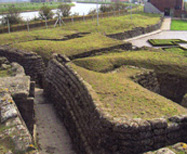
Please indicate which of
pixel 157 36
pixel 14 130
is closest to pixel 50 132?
pixel 14 130

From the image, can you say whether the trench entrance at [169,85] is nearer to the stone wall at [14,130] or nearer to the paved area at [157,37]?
the stone wall at [14,130]

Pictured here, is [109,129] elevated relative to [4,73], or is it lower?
lower

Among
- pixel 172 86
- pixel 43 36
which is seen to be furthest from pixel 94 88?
pixel 43 36

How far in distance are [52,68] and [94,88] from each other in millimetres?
4035

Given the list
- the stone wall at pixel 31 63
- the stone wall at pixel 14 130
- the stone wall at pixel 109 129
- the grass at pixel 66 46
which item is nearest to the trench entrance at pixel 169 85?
the stone wall at pixel 109 129

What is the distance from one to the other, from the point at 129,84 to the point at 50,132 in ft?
12.4

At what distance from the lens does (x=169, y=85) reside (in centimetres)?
1316

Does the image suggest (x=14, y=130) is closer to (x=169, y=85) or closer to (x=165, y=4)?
(x=169, y=85)

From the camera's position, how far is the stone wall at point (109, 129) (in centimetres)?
683

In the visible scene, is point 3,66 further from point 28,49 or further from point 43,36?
point 43,36

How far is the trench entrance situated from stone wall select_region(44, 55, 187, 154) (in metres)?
4.22

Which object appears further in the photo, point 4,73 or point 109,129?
point 4,73

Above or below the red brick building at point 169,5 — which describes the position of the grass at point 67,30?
below

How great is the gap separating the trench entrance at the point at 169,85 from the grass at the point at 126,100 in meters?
2.00
